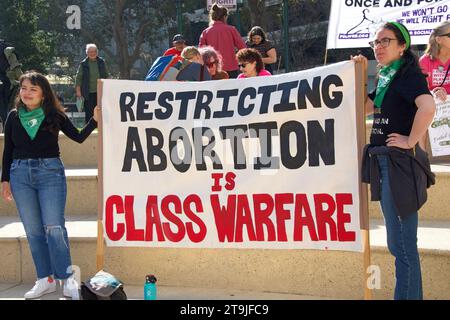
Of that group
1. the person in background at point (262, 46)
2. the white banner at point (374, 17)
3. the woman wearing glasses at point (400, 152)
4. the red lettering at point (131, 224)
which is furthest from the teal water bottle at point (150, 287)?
the person in background at point (262, 46)

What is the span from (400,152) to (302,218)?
0.94 m

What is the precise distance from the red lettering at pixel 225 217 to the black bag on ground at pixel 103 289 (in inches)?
31.2

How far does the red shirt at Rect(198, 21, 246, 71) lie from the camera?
9594mm

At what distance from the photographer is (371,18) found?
838 centimetres

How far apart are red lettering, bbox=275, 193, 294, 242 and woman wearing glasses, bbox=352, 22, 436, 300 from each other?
2.41 ft

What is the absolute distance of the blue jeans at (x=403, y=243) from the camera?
441 centimetres

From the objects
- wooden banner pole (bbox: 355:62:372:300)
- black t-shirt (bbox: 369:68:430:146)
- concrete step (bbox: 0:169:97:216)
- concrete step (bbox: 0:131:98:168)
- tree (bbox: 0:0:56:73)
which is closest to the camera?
black t-shirt (bbox: 369:68:430:146)

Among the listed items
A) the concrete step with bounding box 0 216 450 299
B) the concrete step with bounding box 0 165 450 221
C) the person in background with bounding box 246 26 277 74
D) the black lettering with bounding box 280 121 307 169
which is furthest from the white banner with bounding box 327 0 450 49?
the black lettering with bounding box 280 121 307 169

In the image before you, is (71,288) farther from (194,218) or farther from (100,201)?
(194,218)

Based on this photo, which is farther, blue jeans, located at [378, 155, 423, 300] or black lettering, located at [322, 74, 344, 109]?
black lettering, located at [322, 74, 344, 109]

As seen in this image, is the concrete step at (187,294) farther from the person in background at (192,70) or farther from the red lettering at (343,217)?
the person in background at (192,70)

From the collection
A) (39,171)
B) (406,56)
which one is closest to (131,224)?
(39,171)

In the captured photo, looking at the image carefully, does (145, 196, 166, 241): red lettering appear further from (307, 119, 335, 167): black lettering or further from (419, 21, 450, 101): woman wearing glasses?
(419, 21, 450, 101): woman wearing glasses
